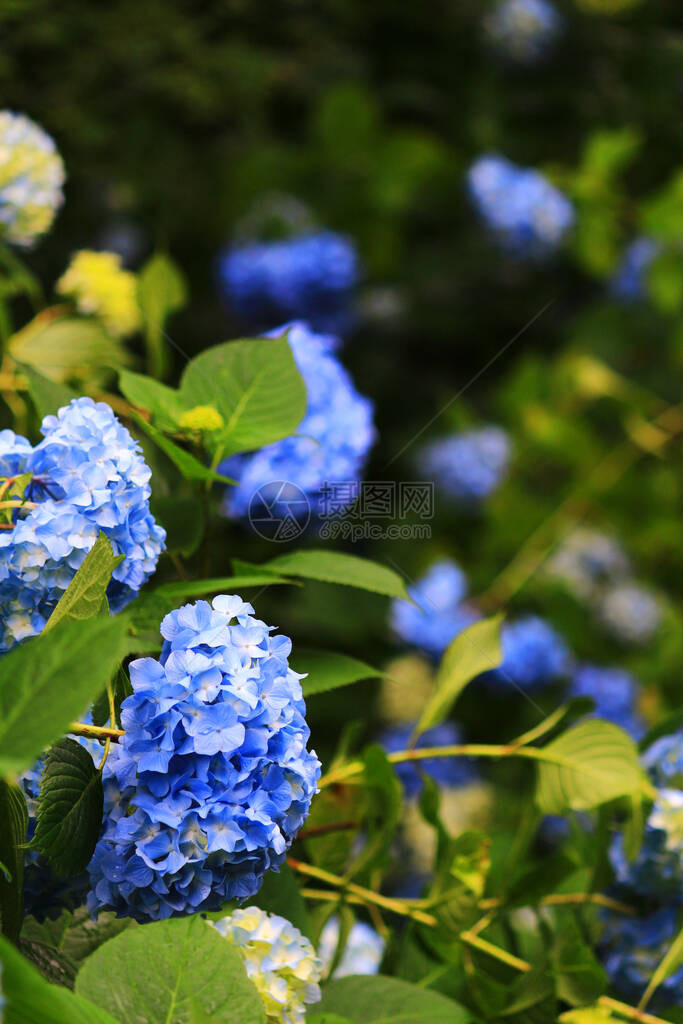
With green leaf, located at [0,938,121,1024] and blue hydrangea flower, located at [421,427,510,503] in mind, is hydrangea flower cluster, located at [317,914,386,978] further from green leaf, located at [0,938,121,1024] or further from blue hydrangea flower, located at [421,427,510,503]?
blue hydrangea flower, located at [421,427,510,503]

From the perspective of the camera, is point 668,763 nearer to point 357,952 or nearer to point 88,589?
point 357,952

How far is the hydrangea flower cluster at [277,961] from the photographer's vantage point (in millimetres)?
413

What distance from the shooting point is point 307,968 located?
427mm

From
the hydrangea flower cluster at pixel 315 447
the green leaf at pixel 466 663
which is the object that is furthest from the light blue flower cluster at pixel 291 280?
the green leaf at pixel 466 663

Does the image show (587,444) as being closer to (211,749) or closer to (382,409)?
(382,409)

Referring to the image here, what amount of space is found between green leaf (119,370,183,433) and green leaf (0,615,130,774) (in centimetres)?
20

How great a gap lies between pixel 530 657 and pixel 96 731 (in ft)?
3.41

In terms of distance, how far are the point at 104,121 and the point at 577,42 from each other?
1.07m

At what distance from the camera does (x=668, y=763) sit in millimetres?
628

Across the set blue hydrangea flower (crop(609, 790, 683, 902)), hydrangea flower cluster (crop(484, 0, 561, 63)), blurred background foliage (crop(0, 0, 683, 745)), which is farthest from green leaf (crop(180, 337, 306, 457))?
hydrangea flower cluster (crop(484, 0, 561, 63))

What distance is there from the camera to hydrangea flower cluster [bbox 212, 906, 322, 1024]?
41 cm

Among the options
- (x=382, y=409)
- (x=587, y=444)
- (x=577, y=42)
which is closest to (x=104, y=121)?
(x=382, y=409)

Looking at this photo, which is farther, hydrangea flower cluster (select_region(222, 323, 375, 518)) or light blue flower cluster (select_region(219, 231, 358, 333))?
light blue flower cluster (select_region(219, 231, 358, 333))

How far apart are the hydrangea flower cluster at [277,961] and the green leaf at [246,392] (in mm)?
233
